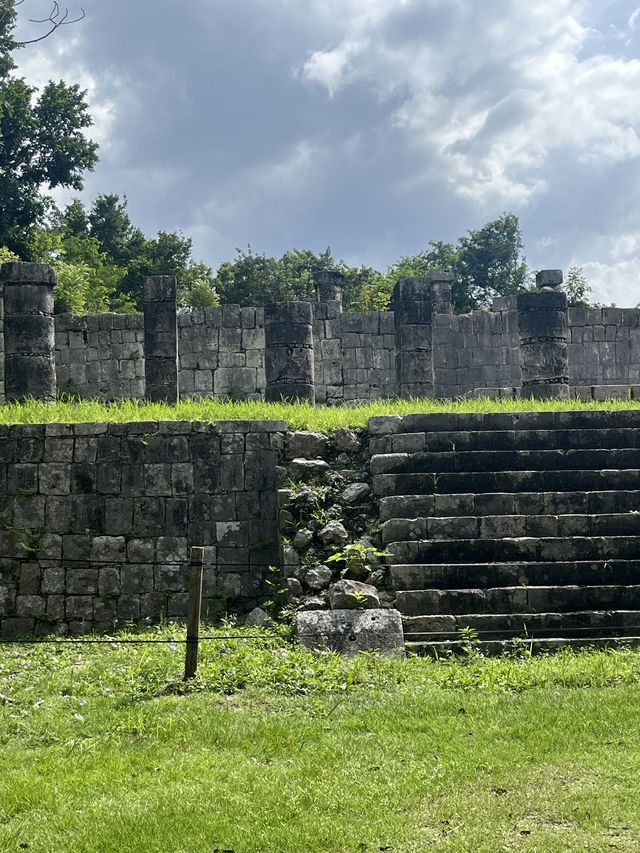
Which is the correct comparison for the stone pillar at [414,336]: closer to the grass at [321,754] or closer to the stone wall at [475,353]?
the stone wall at [475,353]

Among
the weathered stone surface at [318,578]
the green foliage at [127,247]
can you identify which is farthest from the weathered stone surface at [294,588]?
the green foliage at [127,247]

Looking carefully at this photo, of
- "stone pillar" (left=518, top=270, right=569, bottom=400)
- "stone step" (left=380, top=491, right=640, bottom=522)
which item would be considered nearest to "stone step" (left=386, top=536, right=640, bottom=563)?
"stone step" (left=380, top=491, right=640, bottom=522)

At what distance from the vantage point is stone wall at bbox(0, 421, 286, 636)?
9.29 metres

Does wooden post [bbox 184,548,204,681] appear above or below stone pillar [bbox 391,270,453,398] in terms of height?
below

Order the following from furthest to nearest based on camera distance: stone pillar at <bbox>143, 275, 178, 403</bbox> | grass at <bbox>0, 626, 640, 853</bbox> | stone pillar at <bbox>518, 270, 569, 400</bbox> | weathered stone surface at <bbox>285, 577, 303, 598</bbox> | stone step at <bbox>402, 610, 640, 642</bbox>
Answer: stone pillar at <bbox>143, 275, 178, 403</bbox>
stone pillar at <bbox>518, 270, 569, 400</bbox>
weathered stone surface at <bbox>285, 577, 303, 598</bbox>
stone step at <bbox>402, 610, 640, 642</bbox>
grass at <bbox>0, 626, 640, 853</bbox>

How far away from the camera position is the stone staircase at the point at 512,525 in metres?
7.73

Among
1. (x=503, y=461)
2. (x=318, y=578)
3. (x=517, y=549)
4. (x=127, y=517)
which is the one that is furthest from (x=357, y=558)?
(x=127, y=517)

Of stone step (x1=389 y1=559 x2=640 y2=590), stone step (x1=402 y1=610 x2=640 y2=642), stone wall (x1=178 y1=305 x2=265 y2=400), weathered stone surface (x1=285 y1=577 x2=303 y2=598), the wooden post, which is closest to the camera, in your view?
the wooden post

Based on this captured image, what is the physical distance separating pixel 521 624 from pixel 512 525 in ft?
3.59

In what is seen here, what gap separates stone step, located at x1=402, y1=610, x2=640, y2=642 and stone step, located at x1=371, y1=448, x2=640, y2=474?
1849 mm

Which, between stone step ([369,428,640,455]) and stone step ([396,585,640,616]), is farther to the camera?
stone step ([369,428,640,455])

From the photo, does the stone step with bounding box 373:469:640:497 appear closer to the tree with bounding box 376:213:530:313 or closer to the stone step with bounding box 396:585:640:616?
the stone step with bounding box 396:585:640:616

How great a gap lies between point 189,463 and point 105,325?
1022 cm

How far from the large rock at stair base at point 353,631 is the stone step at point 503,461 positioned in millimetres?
2025
